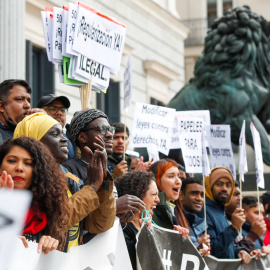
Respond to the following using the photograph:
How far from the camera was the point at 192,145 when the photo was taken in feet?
28.9

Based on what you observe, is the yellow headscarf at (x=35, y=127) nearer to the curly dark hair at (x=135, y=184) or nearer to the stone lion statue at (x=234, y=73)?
the curly dark hair at (x=135, y=184)

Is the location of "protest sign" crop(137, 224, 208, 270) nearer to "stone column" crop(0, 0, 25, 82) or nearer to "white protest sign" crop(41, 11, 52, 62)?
"white protest sign" crop(41, 11, 52, 62)

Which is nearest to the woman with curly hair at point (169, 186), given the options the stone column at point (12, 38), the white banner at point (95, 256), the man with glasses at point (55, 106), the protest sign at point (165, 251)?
the protest sign at point (165, 251)

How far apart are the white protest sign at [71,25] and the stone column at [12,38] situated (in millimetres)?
5226

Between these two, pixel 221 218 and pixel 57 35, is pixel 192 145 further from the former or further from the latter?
pixel 57 35

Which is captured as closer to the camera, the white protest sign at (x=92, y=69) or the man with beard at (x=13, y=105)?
the man with beard at (x=13, y=105)

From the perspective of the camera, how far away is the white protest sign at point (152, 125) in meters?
9.09

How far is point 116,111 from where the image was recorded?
18.5 m

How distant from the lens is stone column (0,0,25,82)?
12.2 m

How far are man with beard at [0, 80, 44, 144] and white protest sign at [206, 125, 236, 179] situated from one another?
4.26 metres

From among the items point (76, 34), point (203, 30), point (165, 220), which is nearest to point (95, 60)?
point (76, 34)

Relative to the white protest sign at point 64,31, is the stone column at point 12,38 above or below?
above

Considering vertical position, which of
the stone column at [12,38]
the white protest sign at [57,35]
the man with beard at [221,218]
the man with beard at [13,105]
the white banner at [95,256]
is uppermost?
the stone column at [12,38]

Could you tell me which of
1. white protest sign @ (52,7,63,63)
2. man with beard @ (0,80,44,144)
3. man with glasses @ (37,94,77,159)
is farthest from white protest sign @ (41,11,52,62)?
man with beard @ (0,80,44,144)
